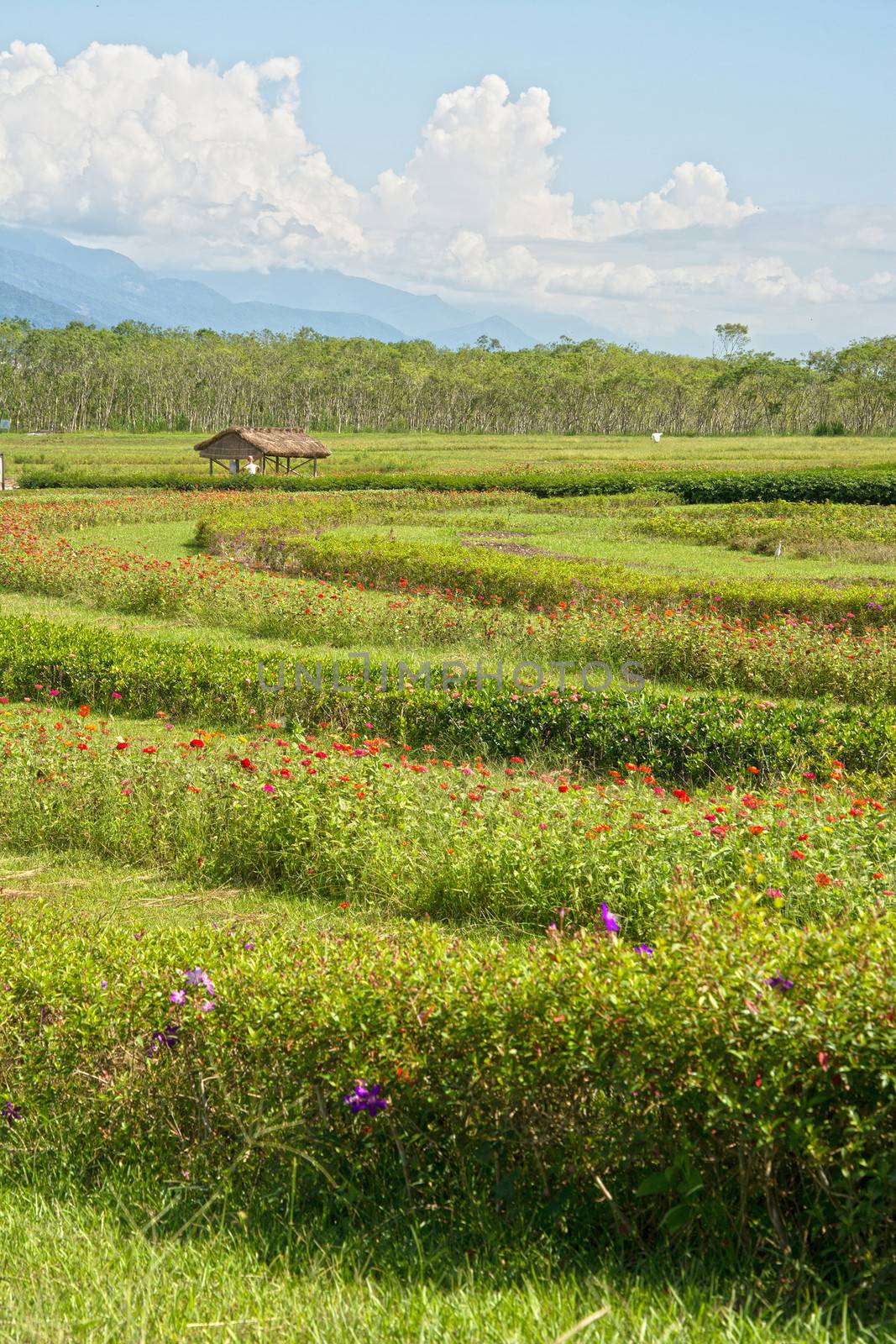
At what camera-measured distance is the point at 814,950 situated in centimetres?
356

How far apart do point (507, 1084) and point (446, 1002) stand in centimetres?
32

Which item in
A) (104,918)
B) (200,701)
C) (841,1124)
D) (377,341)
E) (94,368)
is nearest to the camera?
(841,1124)

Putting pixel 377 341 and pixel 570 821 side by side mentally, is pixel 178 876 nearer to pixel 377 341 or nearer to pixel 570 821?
pixel 570 821

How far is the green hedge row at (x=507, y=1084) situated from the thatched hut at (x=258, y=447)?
40394 millimetres

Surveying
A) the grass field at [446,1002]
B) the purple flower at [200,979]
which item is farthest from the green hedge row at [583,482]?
the purple flower at [200,979]

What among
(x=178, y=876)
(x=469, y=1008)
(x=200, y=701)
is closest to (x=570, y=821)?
(x=178, y=876)

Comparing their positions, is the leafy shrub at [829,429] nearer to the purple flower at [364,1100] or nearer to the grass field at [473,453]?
the grass field at [473,453]

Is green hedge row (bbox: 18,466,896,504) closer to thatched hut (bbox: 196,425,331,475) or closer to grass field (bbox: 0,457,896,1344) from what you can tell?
thatched hut (bbox: 196,425,331,475)

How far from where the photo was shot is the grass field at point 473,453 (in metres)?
50.3

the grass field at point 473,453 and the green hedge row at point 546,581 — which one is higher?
the grass field at point 473,453

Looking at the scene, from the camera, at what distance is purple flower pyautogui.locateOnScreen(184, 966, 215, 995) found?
12.4 ft

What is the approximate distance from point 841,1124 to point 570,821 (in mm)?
3507

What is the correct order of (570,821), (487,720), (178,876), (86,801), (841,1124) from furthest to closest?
(487,720)
(86,801)
(178,876)
(570,821)
(841,1124)

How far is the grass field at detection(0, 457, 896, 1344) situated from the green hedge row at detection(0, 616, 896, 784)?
1.5 inches
